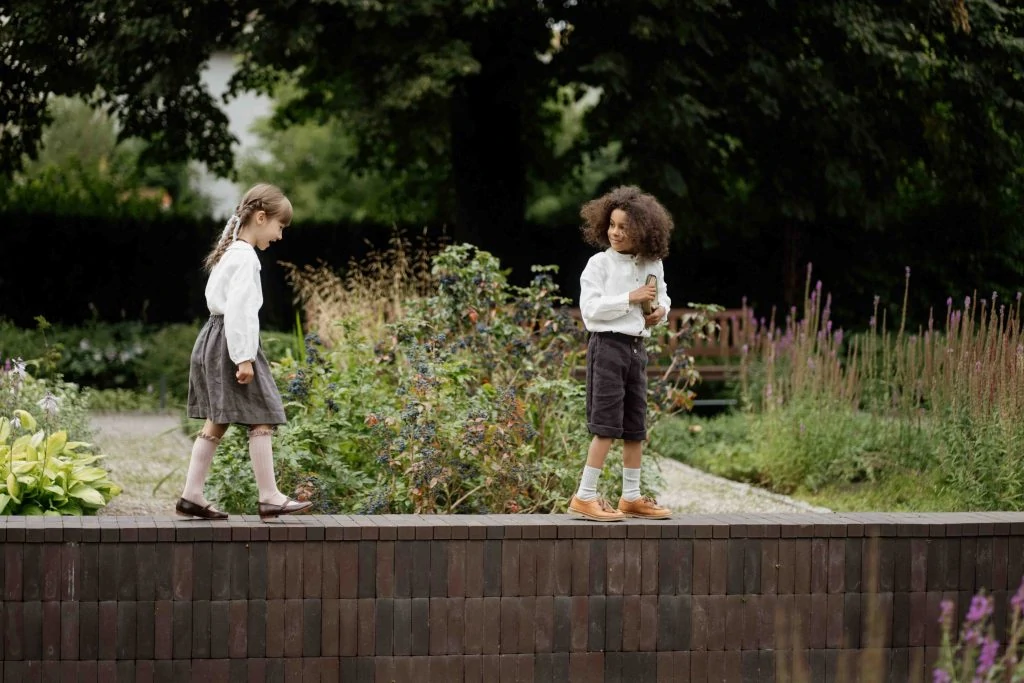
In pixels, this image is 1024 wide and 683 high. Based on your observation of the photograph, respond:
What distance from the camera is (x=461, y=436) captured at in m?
6.11

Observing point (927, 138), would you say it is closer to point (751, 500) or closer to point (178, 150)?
point (751, 500)

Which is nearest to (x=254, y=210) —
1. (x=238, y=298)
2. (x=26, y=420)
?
Answer: (x=238, y=298)

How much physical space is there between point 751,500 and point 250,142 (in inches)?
2021

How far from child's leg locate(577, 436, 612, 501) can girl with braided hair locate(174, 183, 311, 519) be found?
1.06 m

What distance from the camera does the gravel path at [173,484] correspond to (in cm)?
782

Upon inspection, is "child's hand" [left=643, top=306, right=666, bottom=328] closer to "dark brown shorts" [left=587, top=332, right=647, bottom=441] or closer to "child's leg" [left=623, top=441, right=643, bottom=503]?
"dark brown shorts" [left=587, top=332, right=647, bottom=441]

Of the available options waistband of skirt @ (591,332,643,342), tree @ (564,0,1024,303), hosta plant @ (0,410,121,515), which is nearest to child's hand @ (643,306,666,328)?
waistband of skirt @ (591,332,643,342)

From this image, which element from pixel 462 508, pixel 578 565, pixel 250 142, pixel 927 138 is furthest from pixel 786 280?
pixel 250 142

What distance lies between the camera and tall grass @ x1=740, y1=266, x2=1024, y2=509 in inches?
271

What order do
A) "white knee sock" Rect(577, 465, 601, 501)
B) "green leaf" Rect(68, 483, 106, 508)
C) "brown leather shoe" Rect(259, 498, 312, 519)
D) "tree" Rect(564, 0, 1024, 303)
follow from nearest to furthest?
"brown leather shoe" Rect(259, 498, 312, 519)
"white knee sock" Rect(577, 465, 601, 501)
"green leaf" Rect(68, 483, 106, 508)
"tree" Rect(564, 0, 1024, 303)

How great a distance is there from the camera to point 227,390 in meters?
4.86

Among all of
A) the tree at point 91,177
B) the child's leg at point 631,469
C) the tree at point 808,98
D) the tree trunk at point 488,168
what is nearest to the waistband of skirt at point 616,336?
the child's leg at point 631,469

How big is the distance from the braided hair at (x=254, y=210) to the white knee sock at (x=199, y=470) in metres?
0.67

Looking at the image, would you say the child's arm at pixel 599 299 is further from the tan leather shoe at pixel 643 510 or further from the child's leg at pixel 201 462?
the child's leg at pixel 201 462
